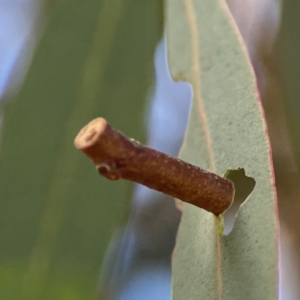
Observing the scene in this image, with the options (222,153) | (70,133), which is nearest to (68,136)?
(70,133)

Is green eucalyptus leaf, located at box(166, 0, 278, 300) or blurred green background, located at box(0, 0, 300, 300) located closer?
green eucalyptus leaf, located at box(166, 0, 278, 300)

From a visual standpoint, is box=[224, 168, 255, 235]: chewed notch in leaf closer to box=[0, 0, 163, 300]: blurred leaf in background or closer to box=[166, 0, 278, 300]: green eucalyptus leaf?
box=[166, 0, 278, 300]: green eucalyptus leaf

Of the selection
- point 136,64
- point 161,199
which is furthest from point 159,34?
point 161,199

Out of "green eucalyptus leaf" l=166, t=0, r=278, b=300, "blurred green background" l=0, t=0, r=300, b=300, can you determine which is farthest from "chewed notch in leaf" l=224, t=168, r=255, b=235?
"blurred green background" l=0, t=0, r=300, b=300

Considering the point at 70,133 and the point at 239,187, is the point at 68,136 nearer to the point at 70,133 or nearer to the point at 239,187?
the point at 70,133

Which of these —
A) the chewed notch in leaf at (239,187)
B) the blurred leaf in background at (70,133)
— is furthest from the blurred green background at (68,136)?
the chewed notch in leaf at (239,187)
